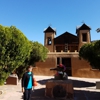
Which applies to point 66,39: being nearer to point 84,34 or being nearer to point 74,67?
point 84,34

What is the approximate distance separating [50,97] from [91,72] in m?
15.3

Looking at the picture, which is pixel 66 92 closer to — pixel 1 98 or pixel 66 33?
pixel 1 98

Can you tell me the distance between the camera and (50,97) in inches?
291

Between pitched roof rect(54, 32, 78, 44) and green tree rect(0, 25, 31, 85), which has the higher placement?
pitched roof rect(54, 32, 78, 44)

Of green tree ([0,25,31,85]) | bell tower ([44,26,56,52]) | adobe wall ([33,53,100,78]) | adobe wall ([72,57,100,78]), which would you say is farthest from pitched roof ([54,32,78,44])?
green tree ([0,25,31,85])

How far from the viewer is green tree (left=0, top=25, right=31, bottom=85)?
7.19 metres

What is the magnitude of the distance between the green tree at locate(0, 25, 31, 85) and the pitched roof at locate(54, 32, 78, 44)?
981 inches

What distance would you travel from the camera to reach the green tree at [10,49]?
7.19 meters

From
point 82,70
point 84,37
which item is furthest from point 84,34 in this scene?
point 82,70

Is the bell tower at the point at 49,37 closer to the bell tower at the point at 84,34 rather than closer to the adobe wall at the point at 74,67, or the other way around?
the bell tower at the point at 84,34

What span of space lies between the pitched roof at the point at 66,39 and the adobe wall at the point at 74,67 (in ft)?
33.6

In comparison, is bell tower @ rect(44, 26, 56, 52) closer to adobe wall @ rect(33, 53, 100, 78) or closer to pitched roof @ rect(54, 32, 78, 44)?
pitched roof @ rect(54, 32, 78, 44)

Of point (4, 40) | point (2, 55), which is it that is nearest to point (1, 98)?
point (2, 55)

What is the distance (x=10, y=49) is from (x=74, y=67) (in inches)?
627
